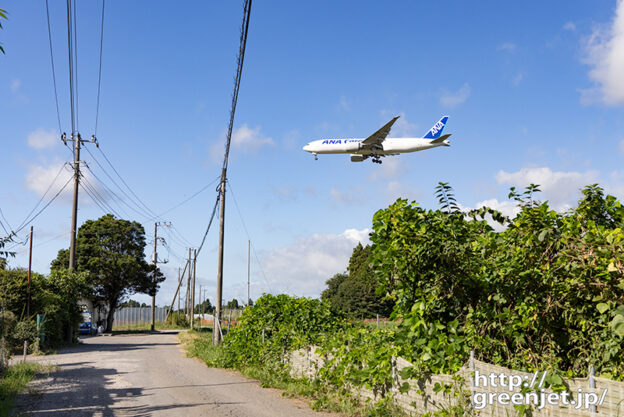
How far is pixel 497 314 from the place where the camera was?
287 inches

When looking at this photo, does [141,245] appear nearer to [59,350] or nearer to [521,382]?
[59,350]

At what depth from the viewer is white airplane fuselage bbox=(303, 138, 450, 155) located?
30.5 metres

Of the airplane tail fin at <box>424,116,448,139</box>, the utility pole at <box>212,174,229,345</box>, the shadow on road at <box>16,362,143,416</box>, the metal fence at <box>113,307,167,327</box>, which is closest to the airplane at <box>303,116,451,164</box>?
the utility pole at <box>212,174,229,345</box>

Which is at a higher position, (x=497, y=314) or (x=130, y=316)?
(x=497, y=314)

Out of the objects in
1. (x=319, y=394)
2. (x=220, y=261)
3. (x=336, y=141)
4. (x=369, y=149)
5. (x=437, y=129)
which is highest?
(x=437, y=129)

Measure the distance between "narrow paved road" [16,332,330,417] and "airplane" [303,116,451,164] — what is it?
54.1 ft

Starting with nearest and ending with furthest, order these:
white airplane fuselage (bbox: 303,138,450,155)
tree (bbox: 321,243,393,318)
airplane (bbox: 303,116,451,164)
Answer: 1. airplane (bbox: 303,116,451,164)
2. white airplane fuselage (bbox: 303,138,450,155)
3. tree (bbox: 321,243,393,318)

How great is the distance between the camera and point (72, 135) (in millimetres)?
31578

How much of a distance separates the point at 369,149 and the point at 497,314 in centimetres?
Answer: 2317

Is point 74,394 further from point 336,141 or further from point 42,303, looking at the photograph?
point 336,141

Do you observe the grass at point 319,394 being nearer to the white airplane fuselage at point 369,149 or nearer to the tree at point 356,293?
the white airplane fuselage at point 369,149

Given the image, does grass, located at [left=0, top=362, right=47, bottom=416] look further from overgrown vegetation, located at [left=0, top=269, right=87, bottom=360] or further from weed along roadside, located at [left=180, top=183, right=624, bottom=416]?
weed along roadside, located at [left=180, top=183, right=624, bottom=416]

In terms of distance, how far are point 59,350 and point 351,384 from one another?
19.6 meters

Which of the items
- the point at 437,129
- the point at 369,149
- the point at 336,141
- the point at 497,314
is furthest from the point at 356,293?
the point at 497,314
